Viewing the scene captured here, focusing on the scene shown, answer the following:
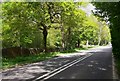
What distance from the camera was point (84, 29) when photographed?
66.5 m

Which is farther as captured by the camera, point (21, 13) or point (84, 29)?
point (84, 29)

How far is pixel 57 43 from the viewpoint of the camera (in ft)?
221

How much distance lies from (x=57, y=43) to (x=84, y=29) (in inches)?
270

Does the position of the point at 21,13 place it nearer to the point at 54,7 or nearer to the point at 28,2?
the point at 28,2

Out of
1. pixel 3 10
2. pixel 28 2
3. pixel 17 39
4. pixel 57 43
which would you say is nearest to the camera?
pixel 28 2

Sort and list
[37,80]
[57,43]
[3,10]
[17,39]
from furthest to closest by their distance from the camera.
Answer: [57,43] < [17,39] < [3,10] < [37,80]

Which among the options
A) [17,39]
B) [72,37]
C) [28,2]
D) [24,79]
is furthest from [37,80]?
[72,37]

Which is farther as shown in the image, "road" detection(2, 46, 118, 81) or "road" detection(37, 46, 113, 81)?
"road" detection(37, 46, 113, 81)

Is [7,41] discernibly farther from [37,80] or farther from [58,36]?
[37,80]

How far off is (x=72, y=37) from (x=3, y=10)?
Answer: 87.4 feet

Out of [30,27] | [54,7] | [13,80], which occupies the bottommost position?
[13,80]

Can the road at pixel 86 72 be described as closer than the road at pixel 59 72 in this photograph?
No

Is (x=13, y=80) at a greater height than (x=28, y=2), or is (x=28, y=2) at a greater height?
(x=28, y=2)

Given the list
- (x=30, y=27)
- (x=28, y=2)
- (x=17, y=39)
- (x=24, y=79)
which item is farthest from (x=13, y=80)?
(x=17, y=39)
